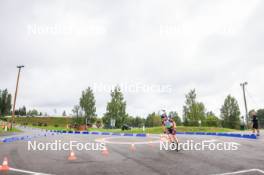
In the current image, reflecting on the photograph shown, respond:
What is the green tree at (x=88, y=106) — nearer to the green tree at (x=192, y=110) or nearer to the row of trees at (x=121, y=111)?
the row of trees at (x=121, y=111)

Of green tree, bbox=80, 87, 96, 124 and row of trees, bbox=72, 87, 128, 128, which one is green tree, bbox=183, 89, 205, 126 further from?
green tree, bbox=80, 87, 96, 124

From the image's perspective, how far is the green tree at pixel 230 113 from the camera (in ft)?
266

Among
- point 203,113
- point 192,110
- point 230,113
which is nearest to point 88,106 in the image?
point 192,110

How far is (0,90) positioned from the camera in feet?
488

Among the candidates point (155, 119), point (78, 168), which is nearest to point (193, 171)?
point (78, 168)

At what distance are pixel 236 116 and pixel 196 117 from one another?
72.9 ft

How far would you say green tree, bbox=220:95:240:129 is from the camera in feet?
266

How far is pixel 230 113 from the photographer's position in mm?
83000

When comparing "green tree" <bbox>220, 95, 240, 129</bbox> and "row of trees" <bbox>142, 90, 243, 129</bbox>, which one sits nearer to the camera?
"row of trees" <bbox>142, 90, 243, 129</bbox>

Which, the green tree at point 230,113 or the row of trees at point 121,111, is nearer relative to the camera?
the row of trees at point 121,111

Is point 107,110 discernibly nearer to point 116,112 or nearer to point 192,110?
point 116,112

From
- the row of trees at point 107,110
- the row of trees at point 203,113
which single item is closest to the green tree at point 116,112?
the row of trees at point 107,110

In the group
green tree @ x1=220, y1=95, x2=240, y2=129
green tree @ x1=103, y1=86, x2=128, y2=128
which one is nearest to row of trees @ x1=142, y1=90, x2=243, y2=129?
green tree @ x1=220, y1=95, x2=240, y2=129

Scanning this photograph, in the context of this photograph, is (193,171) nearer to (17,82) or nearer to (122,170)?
(122,170)
